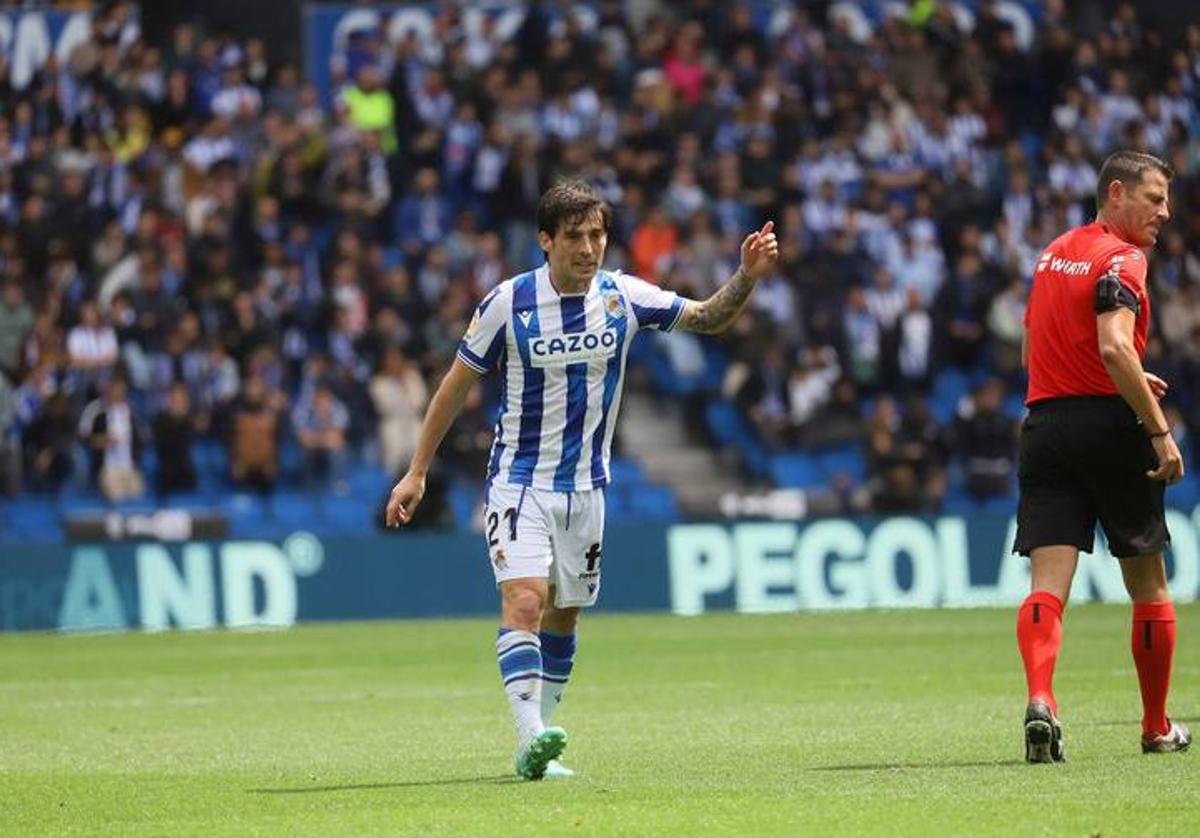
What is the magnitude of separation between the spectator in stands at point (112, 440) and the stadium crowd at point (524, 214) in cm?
2

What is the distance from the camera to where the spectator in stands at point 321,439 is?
24891 mm

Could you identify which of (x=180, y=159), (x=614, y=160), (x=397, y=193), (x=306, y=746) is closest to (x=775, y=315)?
(x=614, y=160)

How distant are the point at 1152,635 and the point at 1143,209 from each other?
5.93 ft

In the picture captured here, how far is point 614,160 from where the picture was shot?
28.2 m

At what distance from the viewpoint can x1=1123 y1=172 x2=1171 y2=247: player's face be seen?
1018cm

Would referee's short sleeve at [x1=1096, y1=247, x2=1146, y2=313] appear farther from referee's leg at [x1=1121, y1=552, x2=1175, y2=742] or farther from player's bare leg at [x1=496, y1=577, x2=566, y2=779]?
player's bare leg at [x1=496, y1=577, x2=566, y2=779]

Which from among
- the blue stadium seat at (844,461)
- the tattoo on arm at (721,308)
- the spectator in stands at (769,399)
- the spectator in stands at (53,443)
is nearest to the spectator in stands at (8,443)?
the spectator in stands at (53,443)

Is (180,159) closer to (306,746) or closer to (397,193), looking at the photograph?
(397,193)

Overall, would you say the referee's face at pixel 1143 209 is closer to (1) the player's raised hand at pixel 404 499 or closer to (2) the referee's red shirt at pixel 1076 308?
(2) the referee's red shirt at pixel 1076 308

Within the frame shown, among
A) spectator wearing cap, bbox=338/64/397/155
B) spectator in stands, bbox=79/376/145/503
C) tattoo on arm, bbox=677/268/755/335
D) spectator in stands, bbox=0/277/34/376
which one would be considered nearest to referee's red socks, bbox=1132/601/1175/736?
tattoo on arm, bbox=677/268/755/335

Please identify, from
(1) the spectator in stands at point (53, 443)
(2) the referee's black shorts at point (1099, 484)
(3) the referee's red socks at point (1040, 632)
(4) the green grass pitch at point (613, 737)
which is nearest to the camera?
(4) the green grass pitch at point (613, 737)

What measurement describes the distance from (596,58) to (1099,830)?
2238cm

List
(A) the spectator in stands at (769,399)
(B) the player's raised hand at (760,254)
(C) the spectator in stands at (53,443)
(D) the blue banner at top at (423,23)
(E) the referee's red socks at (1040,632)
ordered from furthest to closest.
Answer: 1. (D) the blue banner at top at (423,23)
2. (A) the spectator in stands at (769,399)
3. (C) the spectator in stands at (53,443)
4. (B) the player's raised hand at (760,254)
5. (E) the referee's red socks at (1040,632)

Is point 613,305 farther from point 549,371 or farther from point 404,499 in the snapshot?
point 404,499
